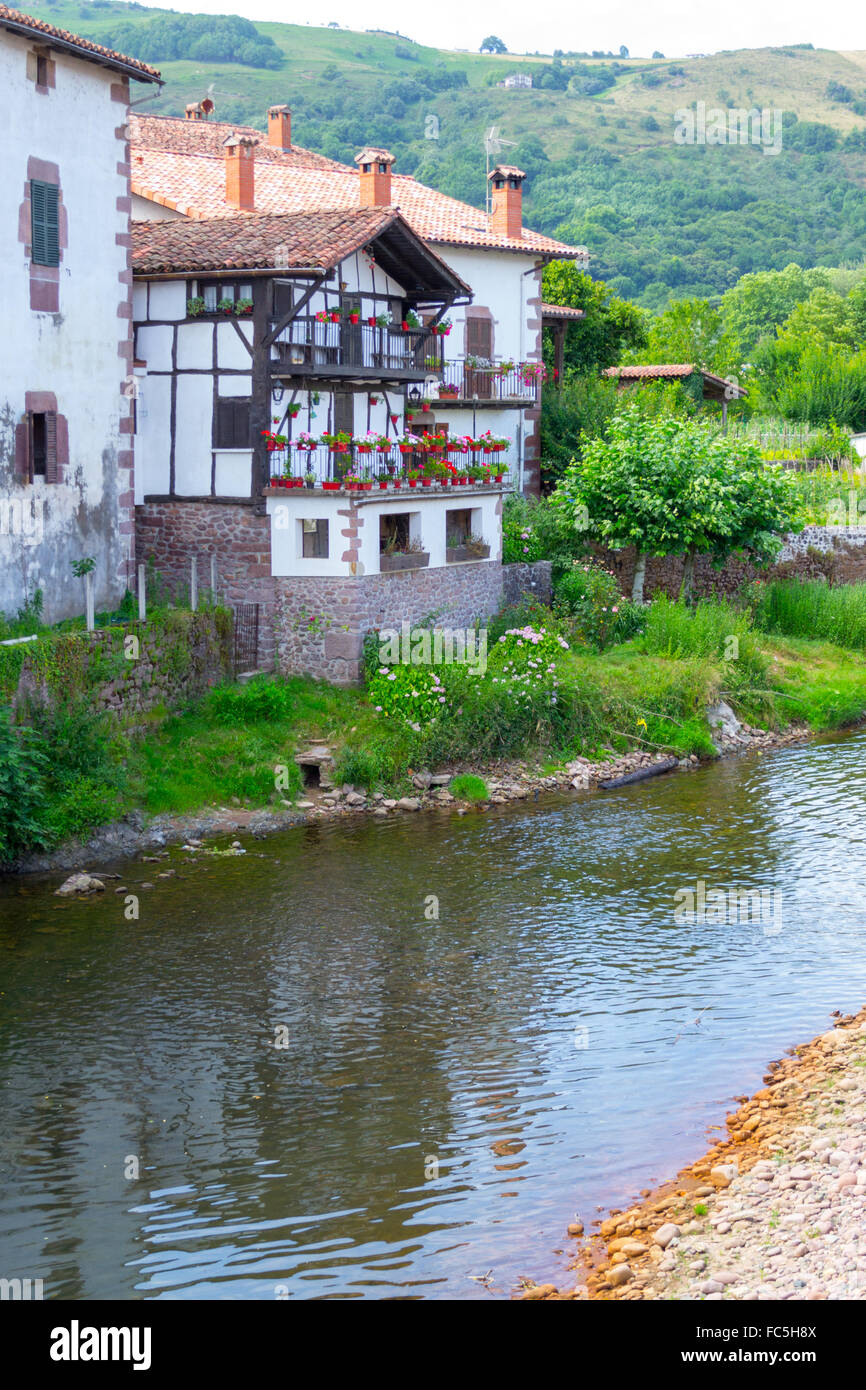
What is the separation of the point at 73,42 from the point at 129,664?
10.3 m

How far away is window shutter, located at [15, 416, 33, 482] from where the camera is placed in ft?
76.3

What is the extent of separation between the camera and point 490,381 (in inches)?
1463

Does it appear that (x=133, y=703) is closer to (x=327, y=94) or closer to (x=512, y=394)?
(x=512, y=394)

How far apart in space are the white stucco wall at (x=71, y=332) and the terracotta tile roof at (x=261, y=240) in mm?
2033

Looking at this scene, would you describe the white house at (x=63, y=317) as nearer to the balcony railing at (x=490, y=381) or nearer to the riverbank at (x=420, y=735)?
the riverbank at (x=420, y=735)

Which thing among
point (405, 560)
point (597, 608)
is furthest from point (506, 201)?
point (405, 560)

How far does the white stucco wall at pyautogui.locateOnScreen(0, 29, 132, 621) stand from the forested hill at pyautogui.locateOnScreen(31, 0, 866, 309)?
6393 cm

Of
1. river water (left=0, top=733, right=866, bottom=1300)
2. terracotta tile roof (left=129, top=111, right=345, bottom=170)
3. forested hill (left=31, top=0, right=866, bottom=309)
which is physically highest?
forested hill (left=31, top=0, right=866, bottom=309)

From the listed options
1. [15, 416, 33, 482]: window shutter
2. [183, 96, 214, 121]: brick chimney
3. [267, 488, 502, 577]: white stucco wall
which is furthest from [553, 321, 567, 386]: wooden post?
[15, 416, 33, 482]: window shutter

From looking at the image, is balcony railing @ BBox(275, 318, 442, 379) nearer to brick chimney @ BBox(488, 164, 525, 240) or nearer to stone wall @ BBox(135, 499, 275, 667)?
stone wall @ BBox(135, 499, 275, 667)

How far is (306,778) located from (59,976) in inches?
336

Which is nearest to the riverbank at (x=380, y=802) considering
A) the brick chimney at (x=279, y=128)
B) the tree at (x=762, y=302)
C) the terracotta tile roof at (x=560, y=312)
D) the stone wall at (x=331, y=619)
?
the stone wall at (x=331, y=619)

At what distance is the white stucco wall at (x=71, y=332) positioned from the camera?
2280 centimetres
